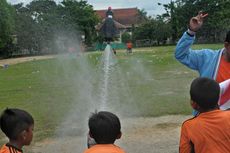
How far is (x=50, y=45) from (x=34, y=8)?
9.29 metres

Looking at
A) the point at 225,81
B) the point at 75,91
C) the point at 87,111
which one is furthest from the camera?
the point at 75,91

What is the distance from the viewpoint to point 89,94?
13844mm

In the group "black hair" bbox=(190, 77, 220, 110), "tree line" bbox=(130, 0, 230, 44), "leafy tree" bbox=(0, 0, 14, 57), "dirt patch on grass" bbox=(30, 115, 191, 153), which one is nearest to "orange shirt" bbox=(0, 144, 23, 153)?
"black hair" bbox=(190, 77, 220, 110)

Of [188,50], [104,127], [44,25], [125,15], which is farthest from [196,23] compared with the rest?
[125,15]

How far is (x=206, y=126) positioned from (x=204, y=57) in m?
1.05

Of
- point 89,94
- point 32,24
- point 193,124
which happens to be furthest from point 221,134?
point 32,24

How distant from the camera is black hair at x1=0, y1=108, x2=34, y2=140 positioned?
3.21m

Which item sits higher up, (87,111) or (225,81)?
(225,81)

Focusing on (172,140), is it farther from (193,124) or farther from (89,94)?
(89,94)

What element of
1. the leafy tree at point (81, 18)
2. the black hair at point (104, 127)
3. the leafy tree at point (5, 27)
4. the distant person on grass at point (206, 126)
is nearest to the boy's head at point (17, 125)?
the black hair at point (104, 127)

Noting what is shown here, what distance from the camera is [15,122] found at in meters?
3.23

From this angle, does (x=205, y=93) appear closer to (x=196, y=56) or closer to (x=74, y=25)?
(x=196, y=56)

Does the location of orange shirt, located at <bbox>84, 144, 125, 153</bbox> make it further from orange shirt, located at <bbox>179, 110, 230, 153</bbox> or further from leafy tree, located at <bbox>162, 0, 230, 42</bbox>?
leafy tree, located at <bbox>162, 0, 230, 42</bbox>

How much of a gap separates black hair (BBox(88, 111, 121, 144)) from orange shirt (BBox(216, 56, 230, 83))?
4.12ft
